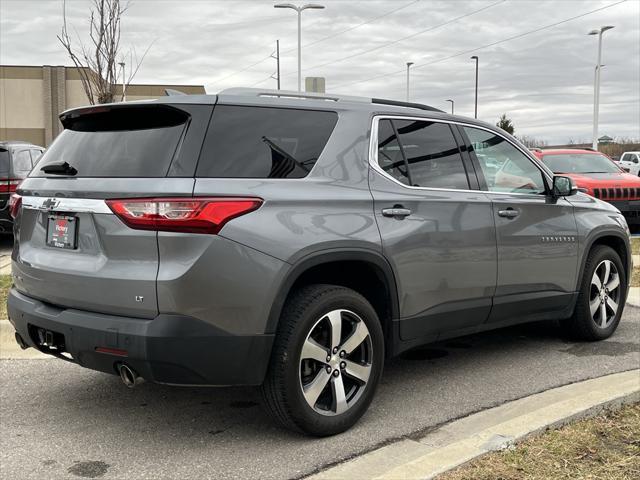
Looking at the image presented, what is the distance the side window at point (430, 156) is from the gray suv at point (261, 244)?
0.04ft

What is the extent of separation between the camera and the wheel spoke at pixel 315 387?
3533 mm

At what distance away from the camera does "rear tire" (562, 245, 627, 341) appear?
18.0 feet

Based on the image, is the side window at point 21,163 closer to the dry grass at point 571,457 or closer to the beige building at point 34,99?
the dry grass at point 571,457

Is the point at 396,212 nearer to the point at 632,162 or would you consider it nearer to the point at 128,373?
the point at 128,373

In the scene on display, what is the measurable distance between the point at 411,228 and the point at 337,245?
61cm

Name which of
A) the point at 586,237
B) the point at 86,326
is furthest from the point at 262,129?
the point at 586,237

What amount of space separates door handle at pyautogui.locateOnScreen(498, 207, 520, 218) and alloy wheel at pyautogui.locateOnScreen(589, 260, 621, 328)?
1195 mm

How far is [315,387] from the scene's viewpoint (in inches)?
140

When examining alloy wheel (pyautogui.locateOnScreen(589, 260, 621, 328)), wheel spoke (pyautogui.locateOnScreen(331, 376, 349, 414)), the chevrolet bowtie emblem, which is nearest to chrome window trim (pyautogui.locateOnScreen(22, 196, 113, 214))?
the chevrolet bowtie emblem

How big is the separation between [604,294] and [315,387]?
3191 millimetres

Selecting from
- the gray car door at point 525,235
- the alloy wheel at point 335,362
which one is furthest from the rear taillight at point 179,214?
the gray car door at point 525,235

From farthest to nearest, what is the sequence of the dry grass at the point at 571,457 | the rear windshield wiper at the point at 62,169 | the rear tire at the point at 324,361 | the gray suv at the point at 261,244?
the rear windshield wiper at the point at 62,169 → the rear tire at the point at 324,361 → the gray suv at the point at 261,244 → the dry grass at the point at 571,457

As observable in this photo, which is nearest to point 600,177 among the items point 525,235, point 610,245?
point 610,245

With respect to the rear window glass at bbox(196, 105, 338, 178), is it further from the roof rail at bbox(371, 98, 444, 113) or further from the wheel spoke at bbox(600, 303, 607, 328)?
the wheel spoke at bbox(600, 303, 607, 328)
